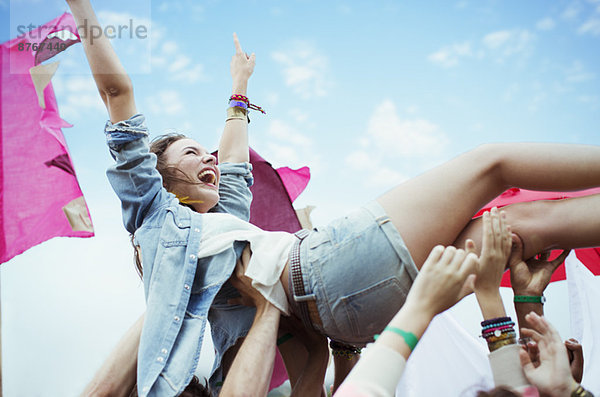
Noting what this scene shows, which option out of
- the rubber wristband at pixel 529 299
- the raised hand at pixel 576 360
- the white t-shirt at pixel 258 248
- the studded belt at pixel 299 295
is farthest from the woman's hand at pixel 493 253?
the raised hand at pixel 576 360

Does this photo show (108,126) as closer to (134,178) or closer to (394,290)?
(134,178)

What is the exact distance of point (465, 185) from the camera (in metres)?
1.37

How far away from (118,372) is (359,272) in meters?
1.00

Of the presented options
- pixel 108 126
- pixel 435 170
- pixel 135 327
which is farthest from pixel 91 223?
pixel 435 170

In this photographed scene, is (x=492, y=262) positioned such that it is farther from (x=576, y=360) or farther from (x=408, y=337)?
(x=576, y=360)

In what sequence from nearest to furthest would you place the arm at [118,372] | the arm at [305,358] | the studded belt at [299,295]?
the studded belt at [299,295] < the arm at [118,372] < the arm at [305,358]

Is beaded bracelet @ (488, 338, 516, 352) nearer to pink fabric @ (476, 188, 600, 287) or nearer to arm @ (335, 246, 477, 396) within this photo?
arm @ (335, 246, 477, 396)

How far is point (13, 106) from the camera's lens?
277cm

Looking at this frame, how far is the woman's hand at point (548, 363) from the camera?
1235mm

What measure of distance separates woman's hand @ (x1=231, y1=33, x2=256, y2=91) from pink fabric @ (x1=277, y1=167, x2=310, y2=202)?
3.80 ft

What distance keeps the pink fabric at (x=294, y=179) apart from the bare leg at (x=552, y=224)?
2156mm

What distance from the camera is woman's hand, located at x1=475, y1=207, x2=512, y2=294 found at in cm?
129

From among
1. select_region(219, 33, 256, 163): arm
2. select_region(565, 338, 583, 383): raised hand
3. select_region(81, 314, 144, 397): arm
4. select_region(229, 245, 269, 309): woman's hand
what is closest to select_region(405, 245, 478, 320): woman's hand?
select_region(229, 245, 269, 309): woman's hand

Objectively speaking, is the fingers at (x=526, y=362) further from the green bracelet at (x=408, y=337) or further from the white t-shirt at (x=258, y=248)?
the white t-shirt at (x=258, y=248)
